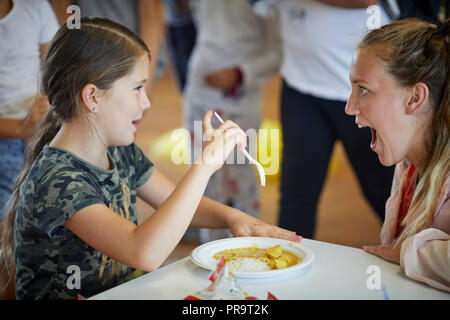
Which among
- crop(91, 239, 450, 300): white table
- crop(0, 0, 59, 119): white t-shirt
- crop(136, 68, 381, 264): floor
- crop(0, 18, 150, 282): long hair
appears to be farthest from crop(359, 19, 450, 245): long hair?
crop(0, 0, 59, 119): white t-shirt

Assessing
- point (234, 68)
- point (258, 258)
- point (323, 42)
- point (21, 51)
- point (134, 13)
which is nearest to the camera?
point (258, 258)

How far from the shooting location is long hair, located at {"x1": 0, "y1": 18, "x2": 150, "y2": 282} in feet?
3.82

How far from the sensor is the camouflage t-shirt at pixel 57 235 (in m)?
1.09

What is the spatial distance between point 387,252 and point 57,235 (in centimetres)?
63

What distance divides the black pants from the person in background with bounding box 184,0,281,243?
0.43 m

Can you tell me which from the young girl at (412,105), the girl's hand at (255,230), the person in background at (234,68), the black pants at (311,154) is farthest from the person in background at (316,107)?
the girl's hand at (255,230)

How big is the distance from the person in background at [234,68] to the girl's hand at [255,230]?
1.26 meters

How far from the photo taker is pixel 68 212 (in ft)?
3.49

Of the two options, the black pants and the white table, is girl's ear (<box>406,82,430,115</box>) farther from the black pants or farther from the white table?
the black pants

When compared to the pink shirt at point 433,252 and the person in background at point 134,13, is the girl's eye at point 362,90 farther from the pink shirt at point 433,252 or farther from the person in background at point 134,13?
the person in background at point 134,13

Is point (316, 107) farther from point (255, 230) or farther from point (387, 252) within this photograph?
point (387, 252)

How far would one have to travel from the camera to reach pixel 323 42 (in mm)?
2016

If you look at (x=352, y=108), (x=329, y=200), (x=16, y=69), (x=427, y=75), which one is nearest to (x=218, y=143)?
(x=352, y=108)

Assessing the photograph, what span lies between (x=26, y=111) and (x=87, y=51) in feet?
2.34
